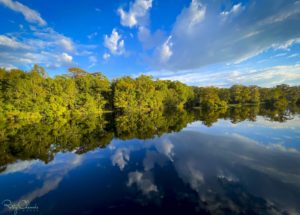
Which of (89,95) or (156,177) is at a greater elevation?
(89,95)

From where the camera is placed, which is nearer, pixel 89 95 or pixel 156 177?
pixel 156 177

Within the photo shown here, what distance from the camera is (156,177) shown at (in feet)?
34.2

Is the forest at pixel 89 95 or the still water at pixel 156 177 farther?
the forest at pixel 89 95

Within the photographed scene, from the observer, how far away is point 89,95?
57875mm

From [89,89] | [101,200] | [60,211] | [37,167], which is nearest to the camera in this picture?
[60,211]

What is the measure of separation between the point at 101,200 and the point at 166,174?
4.05 meters

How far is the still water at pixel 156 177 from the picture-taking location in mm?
7562

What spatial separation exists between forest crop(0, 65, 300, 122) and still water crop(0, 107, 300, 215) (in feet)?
95.5

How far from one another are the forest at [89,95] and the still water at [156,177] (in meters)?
29.1

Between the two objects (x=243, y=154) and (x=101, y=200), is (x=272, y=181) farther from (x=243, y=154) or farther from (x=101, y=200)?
(x=101, y=200)

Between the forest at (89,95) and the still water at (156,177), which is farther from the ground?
the forest at (89,95)

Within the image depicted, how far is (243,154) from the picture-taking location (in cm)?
1377

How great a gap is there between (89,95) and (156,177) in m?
51.8

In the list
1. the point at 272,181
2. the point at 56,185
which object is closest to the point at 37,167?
the point at 56,185
